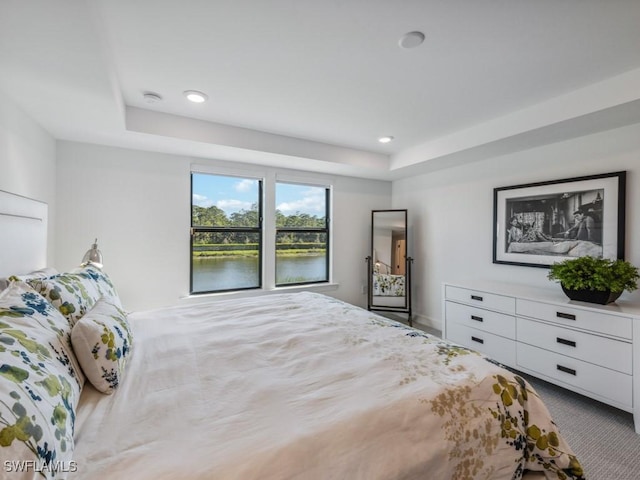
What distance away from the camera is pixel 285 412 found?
3.18 feet

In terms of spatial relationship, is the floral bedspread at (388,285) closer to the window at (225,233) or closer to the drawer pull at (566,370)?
the window at (225,233)

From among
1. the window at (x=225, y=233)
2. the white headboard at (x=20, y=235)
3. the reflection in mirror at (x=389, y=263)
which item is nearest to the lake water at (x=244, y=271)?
the window at (x=225, y=233)

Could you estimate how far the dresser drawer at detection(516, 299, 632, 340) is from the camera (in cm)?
201

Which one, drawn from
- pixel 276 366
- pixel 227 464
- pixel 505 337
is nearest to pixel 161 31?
pixel 276 366

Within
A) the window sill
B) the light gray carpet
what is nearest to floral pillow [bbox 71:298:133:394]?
the window sill

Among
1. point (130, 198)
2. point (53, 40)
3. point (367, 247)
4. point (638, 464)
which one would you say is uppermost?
point (53, 40)

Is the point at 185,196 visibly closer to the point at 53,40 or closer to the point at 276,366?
the point at 53,40

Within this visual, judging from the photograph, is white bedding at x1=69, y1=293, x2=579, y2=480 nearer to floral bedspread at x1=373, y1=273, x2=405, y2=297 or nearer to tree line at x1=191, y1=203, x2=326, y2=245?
tree line at x1=191, y1=203, x2=326, y2=245

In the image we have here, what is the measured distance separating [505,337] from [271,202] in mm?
3033

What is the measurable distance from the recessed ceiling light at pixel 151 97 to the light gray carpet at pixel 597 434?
3841 millimetres

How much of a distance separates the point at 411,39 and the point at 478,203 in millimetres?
2478

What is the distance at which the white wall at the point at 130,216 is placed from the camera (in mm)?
2863

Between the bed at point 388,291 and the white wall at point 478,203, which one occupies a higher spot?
the white wall at point 478,203

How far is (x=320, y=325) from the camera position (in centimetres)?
182
